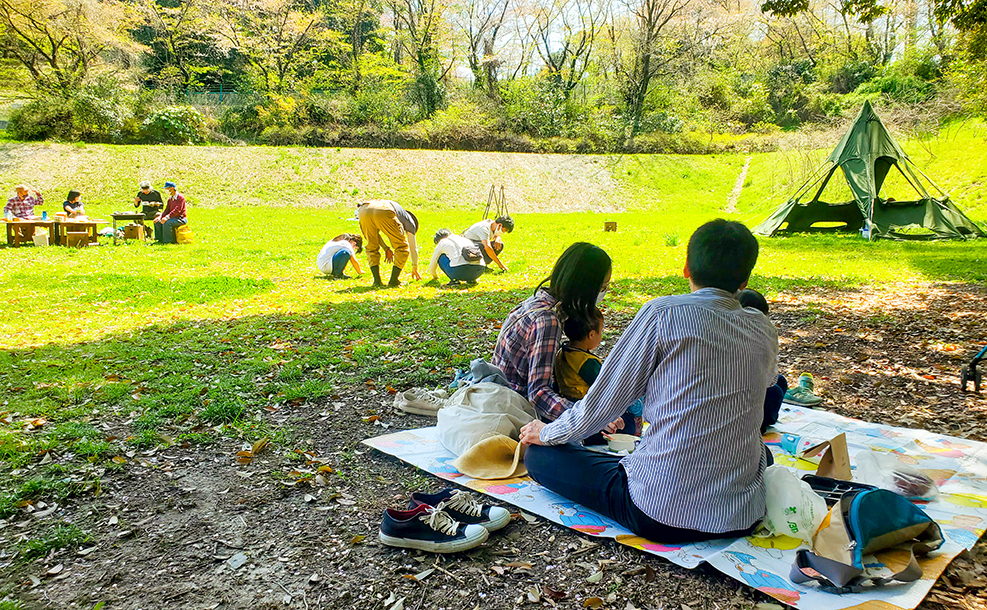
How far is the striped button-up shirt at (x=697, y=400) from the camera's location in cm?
260

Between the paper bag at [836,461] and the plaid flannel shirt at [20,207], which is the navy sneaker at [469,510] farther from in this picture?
the plaid flannel shirt at [20,207]

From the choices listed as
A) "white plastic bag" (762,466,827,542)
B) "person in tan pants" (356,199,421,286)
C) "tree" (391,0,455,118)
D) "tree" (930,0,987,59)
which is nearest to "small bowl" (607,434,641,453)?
"white plastic bag" (762,466,827,542)

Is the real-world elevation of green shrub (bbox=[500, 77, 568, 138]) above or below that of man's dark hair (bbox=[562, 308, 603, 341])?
above

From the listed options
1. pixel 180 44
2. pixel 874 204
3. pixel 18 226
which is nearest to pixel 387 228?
pixel 18 226

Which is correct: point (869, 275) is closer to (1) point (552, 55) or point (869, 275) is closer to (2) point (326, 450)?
(2) point (326, 450)

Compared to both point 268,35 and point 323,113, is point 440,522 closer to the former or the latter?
point 323,113

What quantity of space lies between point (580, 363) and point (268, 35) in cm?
3757

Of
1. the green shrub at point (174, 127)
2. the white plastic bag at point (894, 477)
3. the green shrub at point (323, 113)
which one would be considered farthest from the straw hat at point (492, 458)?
the green shrub at point (323, 113)

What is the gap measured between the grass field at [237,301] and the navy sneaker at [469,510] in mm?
1673

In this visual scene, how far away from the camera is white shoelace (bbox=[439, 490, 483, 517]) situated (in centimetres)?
311

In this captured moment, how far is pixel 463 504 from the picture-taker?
3.13 m

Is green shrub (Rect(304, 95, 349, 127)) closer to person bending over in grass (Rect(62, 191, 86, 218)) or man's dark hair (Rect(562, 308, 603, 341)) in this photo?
person bending over in grass (Rect(62, 191, 86, 218))

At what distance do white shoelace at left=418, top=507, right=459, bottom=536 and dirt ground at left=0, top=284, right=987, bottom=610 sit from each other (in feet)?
0.40

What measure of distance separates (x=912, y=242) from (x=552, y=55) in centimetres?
3509
